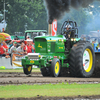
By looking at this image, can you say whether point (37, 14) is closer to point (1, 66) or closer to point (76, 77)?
point (1, 66)

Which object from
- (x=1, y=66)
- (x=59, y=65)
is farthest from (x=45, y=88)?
(x=1, y=66)

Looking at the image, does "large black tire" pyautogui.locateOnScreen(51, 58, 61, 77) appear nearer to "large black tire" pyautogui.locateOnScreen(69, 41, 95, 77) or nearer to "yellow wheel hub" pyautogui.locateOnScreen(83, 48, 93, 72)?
"large black tire" pyautogui.locateOnScreen(69, 41, 95, 77)

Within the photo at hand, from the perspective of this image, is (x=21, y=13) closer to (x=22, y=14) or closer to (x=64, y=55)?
(x=22, y=14)

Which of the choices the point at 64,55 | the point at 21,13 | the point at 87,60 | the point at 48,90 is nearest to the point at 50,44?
the point at 64,55

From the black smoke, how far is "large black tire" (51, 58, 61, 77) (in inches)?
111

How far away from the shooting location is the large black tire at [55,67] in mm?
13266

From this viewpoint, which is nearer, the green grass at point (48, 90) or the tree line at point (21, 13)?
the green grass at point (48, 90)

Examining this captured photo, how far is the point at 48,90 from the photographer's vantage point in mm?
9500

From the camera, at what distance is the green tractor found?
13617 mm

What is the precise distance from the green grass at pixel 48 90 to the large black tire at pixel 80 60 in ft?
9.91

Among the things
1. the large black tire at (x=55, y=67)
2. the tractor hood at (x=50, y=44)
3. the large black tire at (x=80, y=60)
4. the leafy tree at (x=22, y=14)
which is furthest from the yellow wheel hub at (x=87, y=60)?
the leafy tree at (x=22, y=14)

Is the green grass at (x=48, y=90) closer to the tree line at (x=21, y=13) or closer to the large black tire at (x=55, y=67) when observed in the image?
the large black tire at (x=55, y=67)

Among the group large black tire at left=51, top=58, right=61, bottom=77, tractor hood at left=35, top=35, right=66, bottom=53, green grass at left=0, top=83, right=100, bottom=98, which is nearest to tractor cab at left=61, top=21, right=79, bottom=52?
tractor hood at left=35, top=35, right=66, bottom=53

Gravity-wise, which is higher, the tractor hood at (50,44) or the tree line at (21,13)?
the tree line at (21,13)
